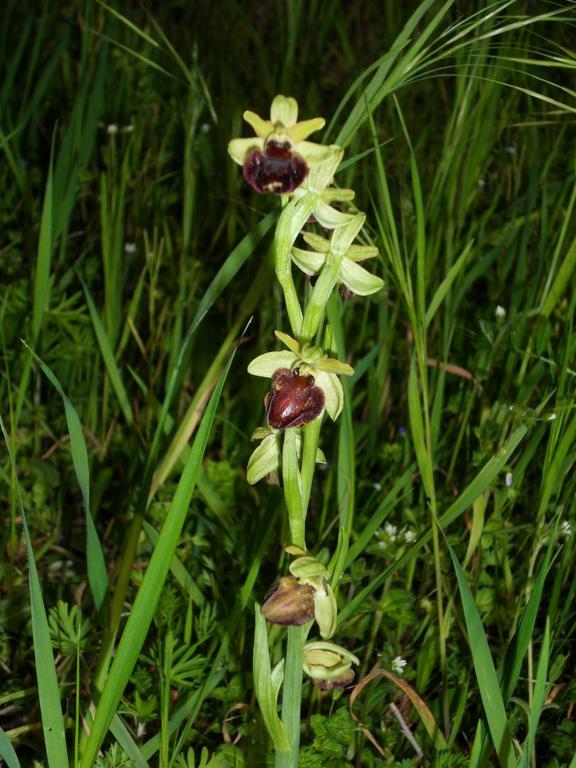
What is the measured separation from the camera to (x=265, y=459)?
121 cm

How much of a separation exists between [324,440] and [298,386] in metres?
1.09

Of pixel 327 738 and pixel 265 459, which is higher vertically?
pixel 265 459

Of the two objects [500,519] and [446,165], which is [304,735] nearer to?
[500,519]

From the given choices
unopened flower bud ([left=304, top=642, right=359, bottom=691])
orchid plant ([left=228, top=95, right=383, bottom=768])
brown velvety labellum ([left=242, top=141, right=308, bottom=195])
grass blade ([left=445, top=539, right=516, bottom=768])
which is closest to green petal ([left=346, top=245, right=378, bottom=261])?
orchid plant ([left=228, top=95, right=383, bottom=768])

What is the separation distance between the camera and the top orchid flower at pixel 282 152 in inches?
45.8

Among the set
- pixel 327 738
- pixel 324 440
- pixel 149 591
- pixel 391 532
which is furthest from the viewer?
pixel 324 440

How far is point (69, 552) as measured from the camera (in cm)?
196

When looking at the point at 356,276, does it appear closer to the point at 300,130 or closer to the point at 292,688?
the point at 300,130

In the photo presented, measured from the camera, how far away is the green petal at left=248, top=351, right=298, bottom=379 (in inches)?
46.3

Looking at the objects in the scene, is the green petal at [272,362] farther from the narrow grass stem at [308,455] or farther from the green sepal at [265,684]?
the green sepal at [265,684]

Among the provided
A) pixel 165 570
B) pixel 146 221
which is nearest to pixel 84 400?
pixel 146 221

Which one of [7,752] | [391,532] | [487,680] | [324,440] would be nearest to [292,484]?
[487,680]

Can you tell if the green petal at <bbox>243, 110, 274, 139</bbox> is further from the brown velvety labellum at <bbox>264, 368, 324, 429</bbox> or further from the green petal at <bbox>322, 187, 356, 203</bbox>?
the brown velvety labellum at <bbox>264, 368, 324, 429</bbox>

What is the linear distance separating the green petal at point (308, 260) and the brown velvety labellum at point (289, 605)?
1.32 feet
